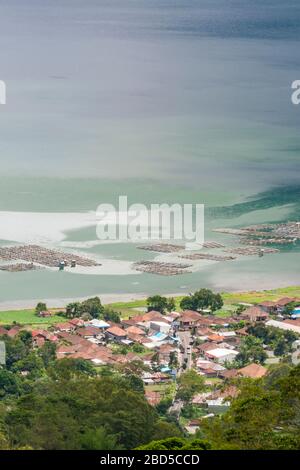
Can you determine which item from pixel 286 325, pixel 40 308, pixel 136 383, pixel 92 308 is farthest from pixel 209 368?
pixel 40 308

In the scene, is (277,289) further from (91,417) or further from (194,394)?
(91,417)

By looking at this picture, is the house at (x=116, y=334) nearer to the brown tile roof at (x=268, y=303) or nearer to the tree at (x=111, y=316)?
the tree at (x=111, y=316)

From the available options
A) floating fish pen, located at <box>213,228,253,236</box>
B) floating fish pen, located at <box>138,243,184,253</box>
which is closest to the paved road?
floating fish pen, located at <box>138,243,184,253</box>

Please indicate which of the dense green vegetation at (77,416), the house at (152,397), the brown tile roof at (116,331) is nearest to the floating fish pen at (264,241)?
the brown tile roof at (116,331)

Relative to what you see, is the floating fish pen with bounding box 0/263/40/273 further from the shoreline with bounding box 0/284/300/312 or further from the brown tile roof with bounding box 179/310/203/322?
the brown tile roof with bounding box 179/310/203/322

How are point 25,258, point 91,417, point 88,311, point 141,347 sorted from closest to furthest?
1. point 91,417
2. point 141,347
3. point 88,311
4. point 25,258
